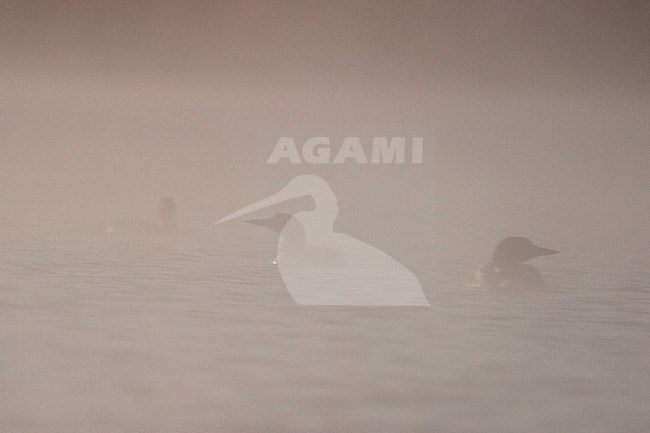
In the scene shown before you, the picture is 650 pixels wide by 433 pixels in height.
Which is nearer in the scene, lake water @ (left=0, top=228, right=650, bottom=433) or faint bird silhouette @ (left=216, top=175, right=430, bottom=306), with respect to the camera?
lake water @ (left=0, top=228, right=650, bottom=433)

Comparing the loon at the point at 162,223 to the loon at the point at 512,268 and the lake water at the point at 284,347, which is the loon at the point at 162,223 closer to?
the lake water at the point at 284,347

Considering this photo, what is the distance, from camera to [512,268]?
6.82 ft

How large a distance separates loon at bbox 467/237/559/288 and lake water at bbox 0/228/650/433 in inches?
1.2

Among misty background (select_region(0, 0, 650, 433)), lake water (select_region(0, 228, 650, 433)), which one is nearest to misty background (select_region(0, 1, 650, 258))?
misty background (select_region(0, 0, 650, 433))

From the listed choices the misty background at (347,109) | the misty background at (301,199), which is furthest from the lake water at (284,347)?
the misty background at (347,109)

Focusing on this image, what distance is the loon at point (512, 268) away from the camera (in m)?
2.06

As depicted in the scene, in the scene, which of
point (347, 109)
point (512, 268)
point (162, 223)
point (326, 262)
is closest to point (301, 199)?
point (326, 262)

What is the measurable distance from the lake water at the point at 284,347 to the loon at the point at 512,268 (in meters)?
0.03

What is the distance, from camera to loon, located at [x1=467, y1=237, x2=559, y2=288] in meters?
2.06

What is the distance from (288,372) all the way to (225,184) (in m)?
0.59

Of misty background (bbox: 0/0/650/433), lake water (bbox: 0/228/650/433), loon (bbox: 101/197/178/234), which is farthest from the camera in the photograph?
loon (bbox: 101/197/178/234)

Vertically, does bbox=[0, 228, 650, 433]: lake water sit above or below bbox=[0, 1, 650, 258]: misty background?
below

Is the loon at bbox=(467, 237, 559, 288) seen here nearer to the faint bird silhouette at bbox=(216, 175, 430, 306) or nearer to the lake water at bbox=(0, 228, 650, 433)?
the lake water at bbox=(0, 228, 650, 433)

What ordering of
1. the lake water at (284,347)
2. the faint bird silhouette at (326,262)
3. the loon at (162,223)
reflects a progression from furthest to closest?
the loon at (162,223) → the faint bird silhouette at (326,262) → the lake water at (284,347)
